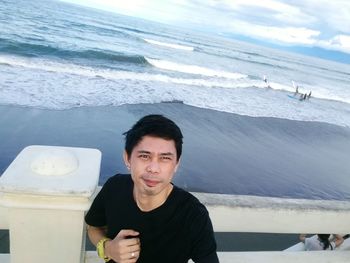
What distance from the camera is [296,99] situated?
23125mm

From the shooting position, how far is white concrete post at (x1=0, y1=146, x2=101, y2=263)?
5.14ft

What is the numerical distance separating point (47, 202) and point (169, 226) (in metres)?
0.60

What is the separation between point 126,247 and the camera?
148 cm

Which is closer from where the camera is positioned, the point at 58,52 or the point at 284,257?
the point at 284,257

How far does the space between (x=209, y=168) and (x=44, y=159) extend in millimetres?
6563

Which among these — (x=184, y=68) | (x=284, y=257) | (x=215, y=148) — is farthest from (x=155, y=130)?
(x=184, y=68)

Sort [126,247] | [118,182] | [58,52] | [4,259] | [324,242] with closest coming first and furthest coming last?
[126,247] → [118,182] → [4,259] → [324,242] → [58,52]

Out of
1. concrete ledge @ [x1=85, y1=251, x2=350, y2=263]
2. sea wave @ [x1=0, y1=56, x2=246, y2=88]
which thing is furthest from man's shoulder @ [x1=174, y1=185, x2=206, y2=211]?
sea wave @ [x1=0, y1=56, x2=246, y2=88]

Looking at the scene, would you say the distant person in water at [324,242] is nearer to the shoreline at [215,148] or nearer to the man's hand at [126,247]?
the man's hand at [126,247]

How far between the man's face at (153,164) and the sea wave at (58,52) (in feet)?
62.4

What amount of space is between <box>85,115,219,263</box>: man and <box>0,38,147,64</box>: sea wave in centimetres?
1901

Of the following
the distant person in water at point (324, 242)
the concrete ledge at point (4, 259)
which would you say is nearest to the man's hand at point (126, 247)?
the concrete ledge at point (4, 259)

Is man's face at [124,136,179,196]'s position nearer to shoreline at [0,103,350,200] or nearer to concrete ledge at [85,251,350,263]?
concrete ledge at [85,251,350,263]

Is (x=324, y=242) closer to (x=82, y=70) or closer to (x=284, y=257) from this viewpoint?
(x=284, y=257)
